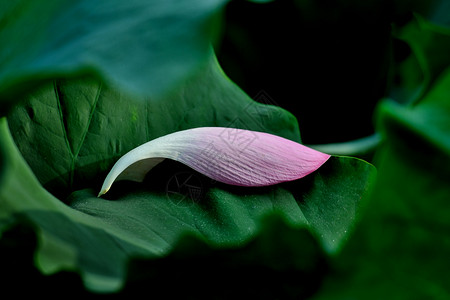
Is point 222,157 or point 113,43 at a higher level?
point 113,43

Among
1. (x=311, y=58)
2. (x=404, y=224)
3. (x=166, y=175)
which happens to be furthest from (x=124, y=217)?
(x=311, y=58)

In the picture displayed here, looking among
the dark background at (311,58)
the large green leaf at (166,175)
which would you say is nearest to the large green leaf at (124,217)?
the large green leaf at (166,175)

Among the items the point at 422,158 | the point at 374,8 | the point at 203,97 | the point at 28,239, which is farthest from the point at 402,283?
the point at 374,8

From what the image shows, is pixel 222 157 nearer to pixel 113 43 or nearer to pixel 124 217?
pixel 124 217

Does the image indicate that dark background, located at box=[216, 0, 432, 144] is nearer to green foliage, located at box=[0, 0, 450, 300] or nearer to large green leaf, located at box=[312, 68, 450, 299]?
green foliage, located at box=[0, 0, 450, 300]

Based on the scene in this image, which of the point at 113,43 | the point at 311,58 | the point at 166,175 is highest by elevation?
the point at 113,43

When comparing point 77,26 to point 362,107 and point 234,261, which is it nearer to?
point 234,261

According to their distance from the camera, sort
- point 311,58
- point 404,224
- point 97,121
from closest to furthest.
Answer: point 404,224 < point 97,121 < point 311,58

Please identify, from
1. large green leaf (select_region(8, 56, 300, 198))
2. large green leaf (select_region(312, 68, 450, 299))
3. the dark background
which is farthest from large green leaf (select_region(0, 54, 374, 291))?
the dark background

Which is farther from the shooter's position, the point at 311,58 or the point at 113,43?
the point at 311,58
